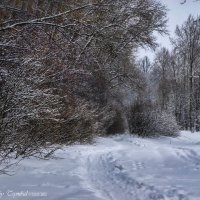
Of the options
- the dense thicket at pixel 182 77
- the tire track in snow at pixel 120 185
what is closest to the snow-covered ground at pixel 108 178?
the tire track in snow at pixel 120 185

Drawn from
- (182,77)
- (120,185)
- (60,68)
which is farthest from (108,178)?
(182,77)

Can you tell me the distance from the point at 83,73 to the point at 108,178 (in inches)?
175

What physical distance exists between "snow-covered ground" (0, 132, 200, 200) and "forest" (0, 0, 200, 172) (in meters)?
0.76

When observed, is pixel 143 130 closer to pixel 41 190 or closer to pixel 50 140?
pixel 50 140

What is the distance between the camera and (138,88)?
26406 millimetres

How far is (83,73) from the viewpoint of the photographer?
39.8 ft

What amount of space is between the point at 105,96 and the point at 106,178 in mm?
14009

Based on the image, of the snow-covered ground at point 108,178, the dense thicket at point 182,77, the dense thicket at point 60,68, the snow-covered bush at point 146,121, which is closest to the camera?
the snow-covered ground at point 108,178

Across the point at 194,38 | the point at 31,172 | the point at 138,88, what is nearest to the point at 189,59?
the point at 194,38

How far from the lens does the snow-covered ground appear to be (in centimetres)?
646

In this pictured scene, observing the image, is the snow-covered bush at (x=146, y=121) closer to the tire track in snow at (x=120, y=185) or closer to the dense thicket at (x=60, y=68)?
the dense thicket at (x=60, y=68)

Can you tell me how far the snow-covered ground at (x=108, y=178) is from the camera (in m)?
6.46

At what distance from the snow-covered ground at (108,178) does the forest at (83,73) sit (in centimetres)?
76

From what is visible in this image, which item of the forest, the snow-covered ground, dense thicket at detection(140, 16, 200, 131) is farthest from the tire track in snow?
dense thicket at detection(140, 16, 200, 131)
